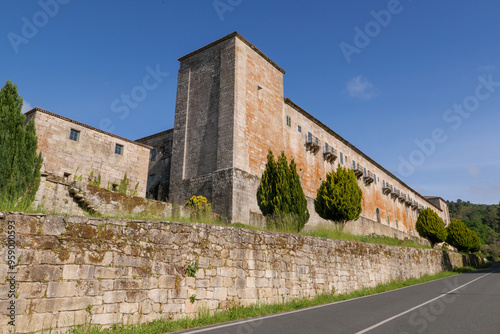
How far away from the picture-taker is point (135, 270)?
24.7 feet

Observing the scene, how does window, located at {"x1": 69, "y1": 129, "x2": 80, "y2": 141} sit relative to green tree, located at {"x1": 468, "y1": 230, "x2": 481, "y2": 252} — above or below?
above

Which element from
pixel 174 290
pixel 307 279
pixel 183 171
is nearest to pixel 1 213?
pixel 174 290

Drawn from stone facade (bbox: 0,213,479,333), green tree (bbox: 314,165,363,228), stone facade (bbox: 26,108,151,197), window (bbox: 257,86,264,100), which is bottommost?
stone facade (bbox: 0,213,479,333)

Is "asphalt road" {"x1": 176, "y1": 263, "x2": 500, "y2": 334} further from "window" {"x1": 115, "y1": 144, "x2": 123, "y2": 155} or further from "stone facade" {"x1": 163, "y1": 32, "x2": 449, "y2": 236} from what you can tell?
"window" {"x1": 115, "y1": 144, "x2": 123, "y2": 155}

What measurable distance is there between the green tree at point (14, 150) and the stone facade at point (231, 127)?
11.4 meters

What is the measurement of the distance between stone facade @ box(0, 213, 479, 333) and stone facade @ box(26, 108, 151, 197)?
12259mm

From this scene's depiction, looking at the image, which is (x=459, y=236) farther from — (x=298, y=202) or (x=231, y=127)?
(x=231, y=127)

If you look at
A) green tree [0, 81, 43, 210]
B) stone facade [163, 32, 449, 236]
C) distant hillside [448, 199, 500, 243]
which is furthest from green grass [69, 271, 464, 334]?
distant hillside [448, 199, 500, 243]

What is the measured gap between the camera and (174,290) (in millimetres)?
8078

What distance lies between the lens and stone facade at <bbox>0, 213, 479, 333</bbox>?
613 cm

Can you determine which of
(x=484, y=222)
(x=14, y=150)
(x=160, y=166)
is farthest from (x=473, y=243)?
(x=484, y=222)

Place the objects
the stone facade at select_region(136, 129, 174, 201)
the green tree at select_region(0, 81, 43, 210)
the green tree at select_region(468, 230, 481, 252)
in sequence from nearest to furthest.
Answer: the green tree at select_region(0, 81, 43, 210) < the stone facade at select_region(136, 129, 174, 201) < the green tree at select_region(468, 230, 481, 252)

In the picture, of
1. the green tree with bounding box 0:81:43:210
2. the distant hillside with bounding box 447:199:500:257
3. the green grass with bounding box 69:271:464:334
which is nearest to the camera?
the green grass with bounding box 69:271:464:334

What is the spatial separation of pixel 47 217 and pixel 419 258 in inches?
1042
